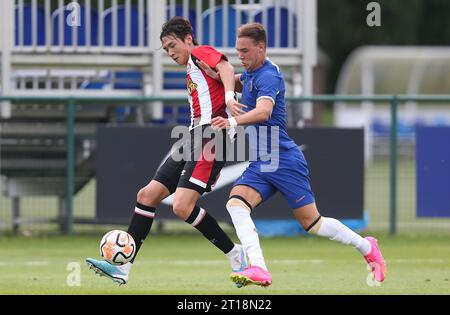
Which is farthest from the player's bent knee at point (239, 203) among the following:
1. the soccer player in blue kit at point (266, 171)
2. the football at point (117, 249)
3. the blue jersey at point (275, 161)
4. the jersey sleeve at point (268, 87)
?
the football at point (117, 249)

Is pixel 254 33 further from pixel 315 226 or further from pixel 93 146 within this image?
pixel 93 146

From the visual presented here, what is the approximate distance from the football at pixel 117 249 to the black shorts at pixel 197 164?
2.00 feet

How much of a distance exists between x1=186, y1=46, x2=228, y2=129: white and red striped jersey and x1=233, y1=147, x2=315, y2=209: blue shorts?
689 mm

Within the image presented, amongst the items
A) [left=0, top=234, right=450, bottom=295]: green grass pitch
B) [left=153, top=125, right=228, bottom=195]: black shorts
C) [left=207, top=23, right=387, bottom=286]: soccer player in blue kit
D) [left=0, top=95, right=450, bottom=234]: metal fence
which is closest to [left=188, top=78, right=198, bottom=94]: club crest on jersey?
[left=153, top=125, right=228, bottom=195]: black shorts

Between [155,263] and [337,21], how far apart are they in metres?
52.1

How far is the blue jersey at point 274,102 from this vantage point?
31.6 feet

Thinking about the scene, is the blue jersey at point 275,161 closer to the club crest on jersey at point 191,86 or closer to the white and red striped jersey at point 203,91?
the white and red striped jersey at point 203,91

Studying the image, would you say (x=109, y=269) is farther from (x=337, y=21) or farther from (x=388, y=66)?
(x=337, y=21)

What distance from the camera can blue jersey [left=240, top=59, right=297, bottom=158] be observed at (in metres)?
9.63

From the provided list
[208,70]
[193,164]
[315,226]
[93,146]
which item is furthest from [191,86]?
[93,146]

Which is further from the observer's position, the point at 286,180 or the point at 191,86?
the point at 191,86

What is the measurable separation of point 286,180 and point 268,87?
2.50 ft

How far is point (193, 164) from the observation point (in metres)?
10.1

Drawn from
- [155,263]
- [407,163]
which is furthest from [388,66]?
[155,263]
